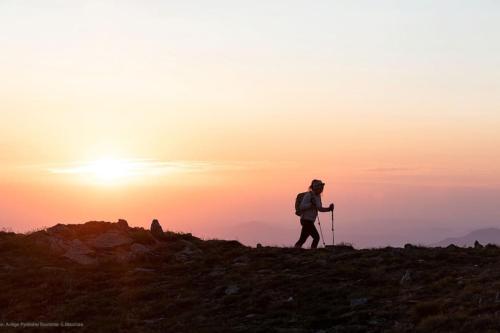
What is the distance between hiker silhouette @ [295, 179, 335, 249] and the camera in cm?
2275

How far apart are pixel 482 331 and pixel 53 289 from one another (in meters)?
13.0

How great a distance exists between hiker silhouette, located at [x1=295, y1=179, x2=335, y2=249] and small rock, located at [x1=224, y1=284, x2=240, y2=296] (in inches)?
252

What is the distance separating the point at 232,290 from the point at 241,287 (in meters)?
0.32

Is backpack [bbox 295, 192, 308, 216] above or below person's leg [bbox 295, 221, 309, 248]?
above

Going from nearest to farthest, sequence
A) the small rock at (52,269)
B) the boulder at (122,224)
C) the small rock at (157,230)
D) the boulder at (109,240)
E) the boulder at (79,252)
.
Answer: the small rock at (52,269)
the boulder at (79,252)
the boulder at (109,240)
the small rock at (157,230)
the boulder at (122,224)

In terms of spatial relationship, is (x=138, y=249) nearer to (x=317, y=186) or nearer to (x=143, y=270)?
(x=143, y=270)

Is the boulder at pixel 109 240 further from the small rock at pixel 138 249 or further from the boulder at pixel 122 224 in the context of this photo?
the boulder at pixel 122 224

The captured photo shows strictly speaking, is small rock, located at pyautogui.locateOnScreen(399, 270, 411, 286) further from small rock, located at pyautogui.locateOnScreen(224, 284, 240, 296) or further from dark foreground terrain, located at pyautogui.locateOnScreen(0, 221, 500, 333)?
small rock, located at pyautogui.locateOnScreen(224, 284, 240, 296)

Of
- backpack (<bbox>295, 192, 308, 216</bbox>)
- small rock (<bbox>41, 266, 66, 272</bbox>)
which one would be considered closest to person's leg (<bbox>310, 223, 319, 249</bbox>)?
backpack (<bbox>295, 192, 308, 216</bbox>)

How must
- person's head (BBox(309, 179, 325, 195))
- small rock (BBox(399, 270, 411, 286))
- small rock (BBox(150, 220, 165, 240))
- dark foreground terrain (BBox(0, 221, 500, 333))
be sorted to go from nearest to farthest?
dark foreground terrain (BBox(0, 221, 500, 333)) → small rock (BBox(399, 270, 411, 286)) → person's head (BBox(309, 179, 325, 195)) → small rock (BBox(150, 220, 165, 240))

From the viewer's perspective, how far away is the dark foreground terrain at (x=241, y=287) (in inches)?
515

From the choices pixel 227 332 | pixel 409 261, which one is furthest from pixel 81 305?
pixel 409 261

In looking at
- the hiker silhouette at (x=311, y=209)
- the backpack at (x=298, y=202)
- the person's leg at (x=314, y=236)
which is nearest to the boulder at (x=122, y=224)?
the backpack at (x=298, y=202)

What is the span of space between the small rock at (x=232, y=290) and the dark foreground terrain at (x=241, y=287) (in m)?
0.04
